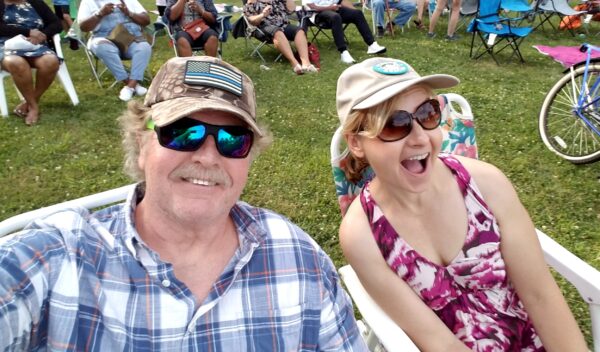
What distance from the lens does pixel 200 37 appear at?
675cm

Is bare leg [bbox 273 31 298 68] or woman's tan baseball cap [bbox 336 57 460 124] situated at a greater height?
woman's tan baseball cap [bbox 336 57 460 124]

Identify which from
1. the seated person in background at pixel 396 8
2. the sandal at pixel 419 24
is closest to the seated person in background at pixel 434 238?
the seated person in background at pixel 396 8

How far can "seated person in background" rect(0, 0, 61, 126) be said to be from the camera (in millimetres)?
5109

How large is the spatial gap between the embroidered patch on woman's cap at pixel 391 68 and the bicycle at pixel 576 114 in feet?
10.1

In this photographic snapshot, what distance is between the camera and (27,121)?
512 centimetres

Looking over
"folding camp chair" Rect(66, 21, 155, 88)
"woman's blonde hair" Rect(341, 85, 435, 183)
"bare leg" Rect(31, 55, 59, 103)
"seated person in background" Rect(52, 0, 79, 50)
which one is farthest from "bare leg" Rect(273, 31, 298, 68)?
"woman's blonde hair" Rect(341, 85, 435, 183)

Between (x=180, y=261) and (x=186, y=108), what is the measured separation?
1.62 ft

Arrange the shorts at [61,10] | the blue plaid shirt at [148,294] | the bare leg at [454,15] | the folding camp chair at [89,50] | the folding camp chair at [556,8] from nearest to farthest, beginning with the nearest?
the blue plaid shirt at [148,294], the folding camp chair at [89,50], the bare leg at [454,15], the folding camp chair at [556,8], the shorts at [61,10]

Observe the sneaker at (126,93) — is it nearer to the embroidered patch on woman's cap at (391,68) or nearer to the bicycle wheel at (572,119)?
the embroidered patch on woman's cap at (391,68)

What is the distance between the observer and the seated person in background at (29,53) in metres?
5.11

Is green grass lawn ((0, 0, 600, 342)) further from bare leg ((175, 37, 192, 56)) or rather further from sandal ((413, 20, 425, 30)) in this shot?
sandal ((413, 20, 425, 30))

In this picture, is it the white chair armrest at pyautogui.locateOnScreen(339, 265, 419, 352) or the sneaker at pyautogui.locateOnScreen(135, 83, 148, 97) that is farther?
the sneaker at pyautogui.locateOnScreen(135, 83, 148, 97)

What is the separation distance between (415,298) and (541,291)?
52 centimetres

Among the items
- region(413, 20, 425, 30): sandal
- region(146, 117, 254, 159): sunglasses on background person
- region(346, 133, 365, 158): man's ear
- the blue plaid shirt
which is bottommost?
region(413, 20, 425, 30): sandal
